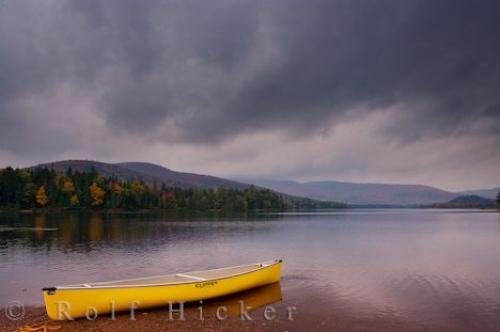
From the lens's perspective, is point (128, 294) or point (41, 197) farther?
point (41, 197)

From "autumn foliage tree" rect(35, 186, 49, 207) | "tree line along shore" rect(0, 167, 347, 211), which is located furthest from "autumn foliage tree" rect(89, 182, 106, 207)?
"autumn foliage tree" rect(35, 186, 49, 207)

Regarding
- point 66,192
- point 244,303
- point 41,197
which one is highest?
point 66,192

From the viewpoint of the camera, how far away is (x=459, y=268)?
136 feet

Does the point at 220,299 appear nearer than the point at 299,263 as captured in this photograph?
Yes

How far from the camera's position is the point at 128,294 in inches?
858

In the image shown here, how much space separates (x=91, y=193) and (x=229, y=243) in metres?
124

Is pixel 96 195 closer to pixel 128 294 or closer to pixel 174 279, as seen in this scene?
pixel 174 279

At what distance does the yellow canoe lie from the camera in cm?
1994

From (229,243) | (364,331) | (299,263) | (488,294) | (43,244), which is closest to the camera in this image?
(364,331)

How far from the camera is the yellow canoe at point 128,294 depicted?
19.9 m

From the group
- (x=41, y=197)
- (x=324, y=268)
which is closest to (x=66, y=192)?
(x=41, y=197)

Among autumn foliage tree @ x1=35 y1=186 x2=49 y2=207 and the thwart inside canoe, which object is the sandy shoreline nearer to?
the thwart inside canoe

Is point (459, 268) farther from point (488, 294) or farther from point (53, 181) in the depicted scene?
point (53, 181)

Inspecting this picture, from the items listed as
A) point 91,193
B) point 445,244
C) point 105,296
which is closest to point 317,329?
point 105,296
